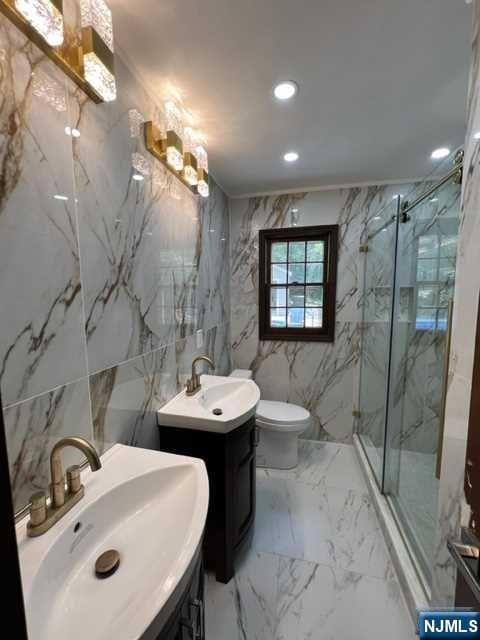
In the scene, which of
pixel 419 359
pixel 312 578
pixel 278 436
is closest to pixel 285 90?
pixel 419 359

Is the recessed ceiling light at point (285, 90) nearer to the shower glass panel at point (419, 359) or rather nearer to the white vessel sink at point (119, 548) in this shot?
the shower glass panel at point (419, 359)

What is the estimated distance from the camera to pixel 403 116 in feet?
5.05

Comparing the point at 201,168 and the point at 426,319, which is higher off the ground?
the point at 201,168

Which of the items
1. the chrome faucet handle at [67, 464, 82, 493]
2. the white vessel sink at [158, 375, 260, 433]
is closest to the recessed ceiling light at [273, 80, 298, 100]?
the white vessel sink at [158, 375, 260, 433]

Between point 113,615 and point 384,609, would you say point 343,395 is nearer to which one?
point 384,609

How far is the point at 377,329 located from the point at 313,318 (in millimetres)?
571

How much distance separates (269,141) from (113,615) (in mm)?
2210

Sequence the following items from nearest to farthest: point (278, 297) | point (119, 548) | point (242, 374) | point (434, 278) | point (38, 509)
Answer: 1. point (38, 509)
2. point (119, 548)
3. point (434, 278)
4. point (242, 374)
5. point (278, 297)

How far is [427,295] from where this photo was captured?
1.89 meters

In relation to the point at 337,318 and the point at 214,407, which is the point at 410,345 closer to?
the point at 337,318

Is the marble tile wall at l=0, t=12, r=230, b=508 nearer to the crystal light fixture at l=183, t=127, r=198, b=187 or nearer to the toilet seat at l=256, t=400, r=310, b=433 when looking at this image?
the crystal light fixture at l=183, t=127, r=198, b=187

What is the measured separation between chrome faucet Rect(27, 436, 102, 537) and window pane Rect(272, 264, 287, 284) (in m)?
2.23

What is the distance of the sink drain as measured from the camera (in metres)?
0.73

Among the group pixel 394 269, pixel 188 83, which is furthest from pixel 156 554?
pixel 394 269
